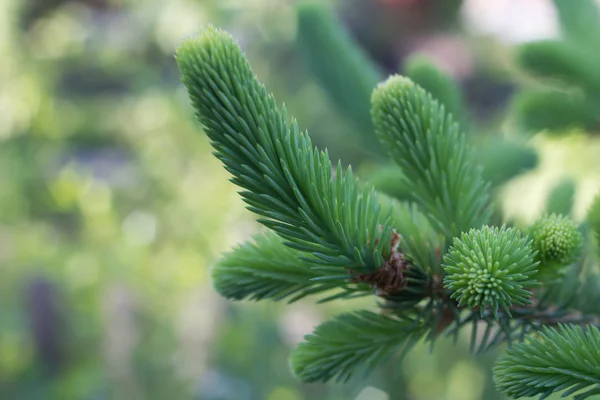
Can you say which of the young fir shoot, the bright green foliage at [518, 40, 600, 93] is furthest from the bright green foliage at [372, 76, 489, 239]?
the bright green foliage at [518, 40, 600, 93]

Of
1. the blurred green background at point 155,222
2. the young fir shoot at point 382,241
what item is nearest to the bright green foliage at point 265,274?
the young fir shoot at point 382,241

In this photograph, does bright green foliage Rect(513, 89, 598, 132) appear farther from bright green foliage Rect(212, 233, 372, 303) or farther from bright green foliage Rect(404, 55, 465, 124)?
bright green foliage Rect(212, 233, 372, 303)

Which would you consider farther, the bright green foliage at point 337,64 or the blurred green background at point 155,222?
the blurred green background at point 155,222

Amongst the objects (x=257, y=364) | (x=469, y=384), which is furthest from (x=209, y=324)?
(x=469, y=384)

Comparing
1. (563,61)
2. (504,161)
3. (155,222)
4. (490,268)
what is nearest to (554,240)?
(490,268)

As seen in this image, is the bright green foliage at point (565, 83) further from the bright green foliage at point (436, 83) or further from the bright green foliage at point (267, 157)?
the bright green foliage at point (267, 157)

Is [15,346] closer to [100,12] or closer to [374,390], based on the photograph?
[374,390]

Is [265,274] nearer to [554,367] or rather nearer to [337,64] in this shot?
[554,367]
